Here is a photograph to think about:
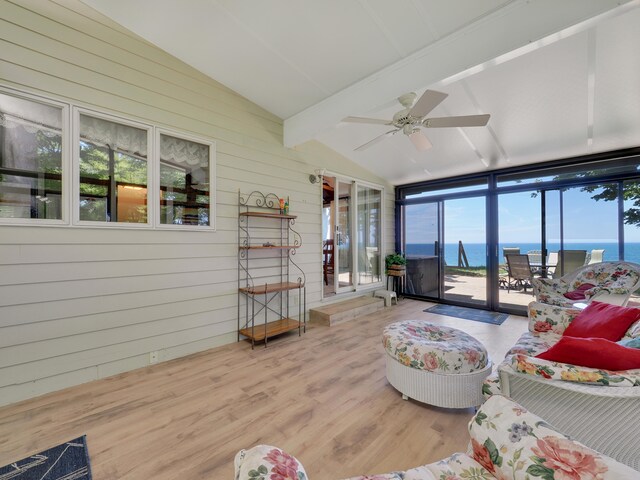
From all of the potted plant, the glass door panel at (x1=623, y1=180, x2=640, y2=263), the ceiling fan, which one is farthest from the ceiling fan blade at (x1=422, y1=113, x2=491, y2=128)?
the potted plant

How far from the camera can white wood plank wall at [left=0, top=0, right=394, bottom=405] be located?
2244 millimetres

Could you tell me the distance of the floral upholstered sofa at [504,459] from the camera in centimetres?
81

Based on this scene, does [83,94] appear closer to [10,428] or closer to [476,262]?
[10,428]

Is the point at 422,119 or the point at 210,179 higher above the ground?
the point at 422,119

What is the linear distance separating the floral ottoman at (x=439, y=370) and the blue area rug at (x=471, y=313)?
269 centimetres

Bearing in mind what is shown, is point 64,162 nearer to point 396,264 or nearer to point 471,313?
point 396,264

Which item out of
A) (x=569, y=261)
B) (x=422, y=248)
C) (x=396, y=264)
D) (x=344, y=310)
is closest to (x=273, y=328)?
(x=344, y=310)

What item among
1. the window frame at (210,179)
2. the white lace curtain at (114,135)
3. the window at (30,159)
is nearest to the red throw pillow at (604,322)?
the window frame at (210,179)

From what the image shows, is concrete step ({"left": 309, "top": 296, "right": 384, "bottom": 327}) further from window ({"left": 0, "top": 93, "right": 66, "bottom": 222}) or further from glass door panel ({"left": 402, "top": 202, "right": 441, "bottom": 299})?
window ({"left": 0, "top": 93, "right": 66, "bottom": 222})

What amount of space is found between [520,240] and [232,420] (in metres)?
5.35

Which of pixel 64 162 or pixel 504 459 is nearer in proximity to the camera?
pixel 504 459

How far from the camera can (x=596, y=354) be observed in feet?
4.21

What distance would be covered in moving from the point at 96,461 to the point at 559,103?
5.21 metres

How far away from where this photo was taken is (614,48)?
2.34 metres
